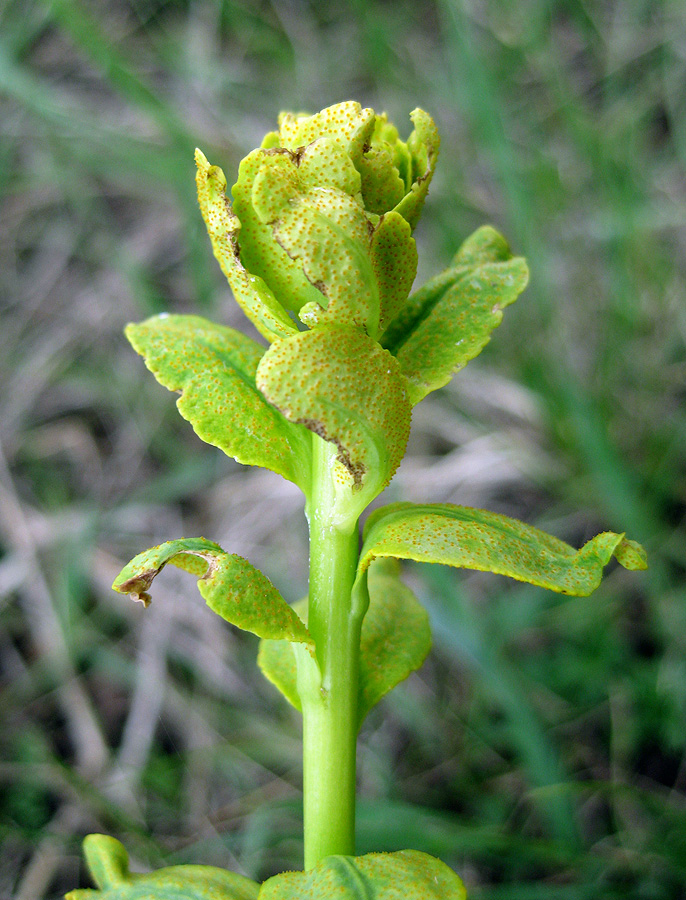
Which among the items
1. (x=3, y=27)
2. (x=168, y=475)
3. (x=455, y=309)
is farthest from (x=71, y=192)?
(x=455, y=309)

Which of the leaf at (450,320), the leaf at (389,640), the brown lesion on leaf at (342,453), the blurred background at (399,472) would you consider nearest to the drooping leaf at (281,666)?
the leaf at (389,640)

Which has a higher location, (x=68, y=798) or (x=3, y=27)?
(x=3, y=27)

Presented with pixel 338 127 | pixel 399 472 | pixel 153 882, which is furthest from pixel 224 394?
pixel 399 472

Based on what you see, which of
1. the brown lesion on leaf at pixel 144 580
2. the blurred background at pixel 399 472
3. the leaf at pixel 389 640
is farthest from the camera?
the blurred background at pixel 399 472

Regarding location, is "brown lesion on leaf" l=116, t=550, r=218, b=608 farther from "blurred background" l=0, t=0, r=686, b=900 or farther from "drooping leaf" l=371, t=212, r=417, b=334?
"blurred background" l=0, t=0, r=686, b=900

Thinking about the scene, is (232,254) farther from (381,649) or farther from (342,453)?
(381,649)

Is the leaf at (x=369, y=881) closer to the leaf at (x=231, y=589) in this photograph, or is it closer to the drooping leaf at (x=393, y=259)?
the leaf at (x=231, y=589)

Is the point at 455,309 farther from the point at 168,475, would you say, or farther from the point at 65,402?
the point at 65,402
